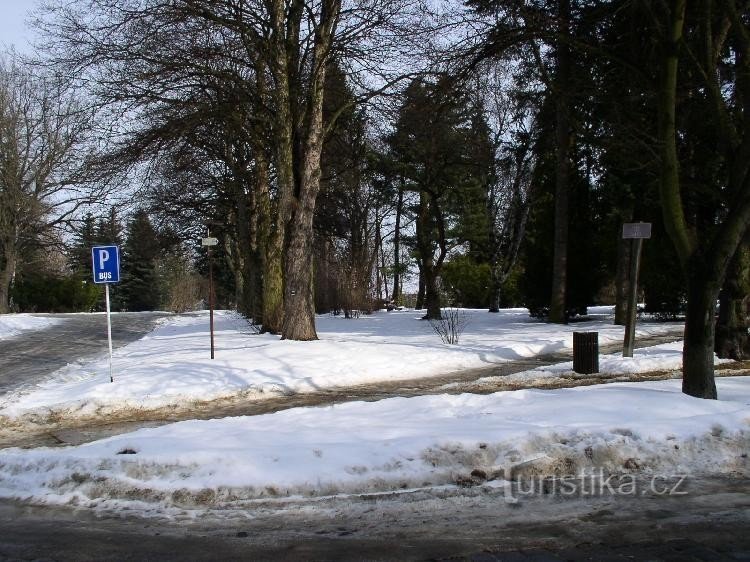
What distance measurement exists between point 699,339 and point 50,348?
16054 mm

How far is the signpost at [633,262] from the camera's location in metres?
12.4

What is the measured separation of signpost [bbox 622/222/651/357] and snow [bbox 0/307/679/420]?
104 inches

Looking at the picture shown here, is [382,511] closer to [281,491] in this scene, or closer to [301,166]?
[281,491]

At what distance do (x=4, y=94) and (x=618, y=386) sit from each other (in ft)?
115

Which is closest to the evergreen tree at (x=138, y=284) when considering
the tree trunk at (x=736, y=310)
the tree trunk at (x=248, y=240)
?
Answer: the tree trunk at (x=248, y=240)

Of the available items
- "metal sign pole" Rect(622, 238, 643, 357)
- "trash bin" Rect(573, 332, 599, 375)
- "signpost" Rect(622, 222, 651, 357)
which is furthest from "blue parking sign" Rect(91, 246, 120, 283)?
"metal sign pole" Rect(622, 238, 643, 357)

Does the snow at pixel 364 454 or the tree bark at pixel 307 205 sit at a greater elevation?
the tree bark at pixel 307 205

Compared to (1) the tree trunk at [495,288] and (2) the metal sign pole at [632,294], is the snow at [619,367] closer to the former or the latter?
(2) the metal sign pole at [632,294]

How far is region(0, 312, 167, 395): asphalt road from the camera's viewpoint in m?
13.1

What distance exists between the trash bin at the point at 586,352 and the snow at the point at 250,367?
2352 millimetres

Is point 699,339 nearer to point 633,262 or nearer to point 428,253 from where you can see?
point 633,262

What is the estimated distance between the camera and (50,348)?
17.9 metres

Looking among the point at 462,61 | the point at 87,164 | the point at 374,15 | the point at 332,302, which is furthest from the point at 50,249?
the point at 462,61

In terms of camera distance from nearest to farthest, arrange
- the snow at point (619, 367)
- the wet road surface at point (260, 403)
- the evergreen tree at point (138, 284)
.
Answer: the wet road surface at point (260, 403)
the snow at point (619, 367)
the evergreen tree at point (138, 284)
